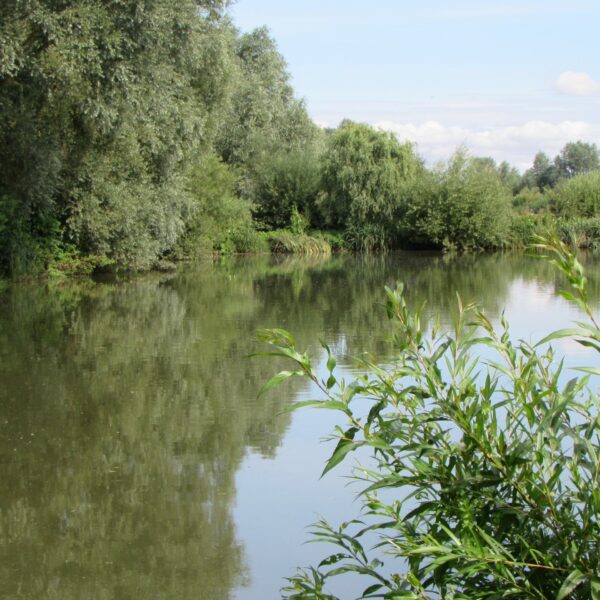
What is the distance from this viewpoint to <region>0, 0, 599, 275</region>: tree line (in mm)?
18344

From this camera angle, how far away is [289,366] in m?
11.8

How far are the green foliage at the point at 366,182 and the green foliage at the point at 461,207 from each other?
1.20 meters

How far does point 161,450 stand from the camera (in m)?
7.96

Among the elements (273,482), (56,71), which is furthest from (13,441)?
(56,71)

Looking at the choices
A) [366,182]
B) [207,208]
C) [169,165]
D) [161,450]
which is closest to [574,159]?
[366,182]

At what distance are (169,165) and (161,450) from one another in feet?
63.0

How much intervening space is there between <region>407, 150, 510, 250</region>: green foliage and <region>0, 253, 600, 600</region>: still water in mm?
23098

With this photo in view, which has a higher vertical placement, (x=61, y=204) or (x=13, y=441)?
(x=61, y=204)

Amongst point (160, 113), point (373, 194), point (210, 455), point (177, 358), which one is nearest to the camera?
→ point (210, 455)

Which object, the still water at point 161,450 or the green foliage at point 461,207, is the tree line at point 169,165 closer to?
the green foliage at point 461,207

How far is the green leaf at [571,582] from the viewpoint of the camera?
2.82 metres

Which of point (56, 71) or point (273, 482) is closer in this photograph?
point (273, 482)

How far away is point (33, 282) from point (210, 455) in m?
17.0

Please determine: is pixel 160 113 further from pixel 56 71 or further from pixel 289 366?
pixel 289 366
